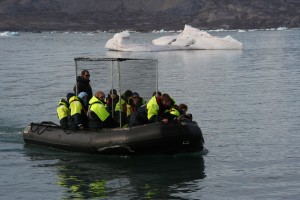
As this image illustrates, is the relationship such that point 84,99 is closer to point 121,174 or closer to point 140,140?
point 140,140

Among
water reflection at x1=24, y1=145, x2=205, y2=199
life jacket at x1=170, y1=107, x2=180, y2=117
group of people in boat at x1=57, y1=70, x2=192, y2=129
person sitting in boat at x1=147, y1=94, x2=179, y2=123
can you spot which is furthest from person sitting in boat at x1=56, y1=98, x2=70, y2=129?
life jacket at x1=170, y1=107, x2=180, y2=117

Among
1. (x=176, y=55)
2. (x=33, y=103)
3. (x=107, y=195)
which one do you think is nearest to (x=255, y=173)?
(x=107, y=195)

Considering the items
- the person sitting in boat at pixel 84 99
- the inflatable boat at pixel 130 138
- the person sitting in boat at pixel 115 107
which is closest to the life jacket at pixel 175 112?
the inflatable boat at pixel 130 138

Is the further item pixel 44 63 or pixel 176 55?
pixel 176 55

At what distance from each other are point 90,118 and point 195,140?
9.59ft

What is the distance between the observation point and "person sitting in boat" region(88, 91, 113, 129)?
19.5m

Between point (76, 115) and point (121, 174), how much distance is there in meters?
2.73

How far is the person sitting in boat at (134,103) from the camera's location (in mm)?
19669

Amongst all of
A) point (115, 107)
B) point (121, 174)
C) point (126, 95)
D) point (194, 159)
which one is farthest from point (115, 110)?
point (121, 174)

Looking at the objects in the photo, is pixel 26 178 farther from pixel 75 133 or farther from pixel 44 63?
pixel 44 63

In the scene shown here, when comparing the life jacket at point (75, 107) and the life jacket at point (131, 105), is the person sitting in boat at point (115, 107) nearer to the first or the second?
the life jacket at point (131, 105)

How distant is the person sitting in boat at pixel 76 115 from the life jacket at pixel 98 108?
596 millimetres

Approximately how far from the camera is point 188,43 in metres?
74.9

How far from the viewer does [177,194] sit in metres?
16.0
